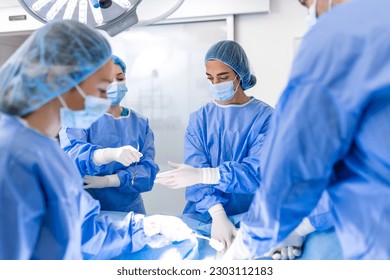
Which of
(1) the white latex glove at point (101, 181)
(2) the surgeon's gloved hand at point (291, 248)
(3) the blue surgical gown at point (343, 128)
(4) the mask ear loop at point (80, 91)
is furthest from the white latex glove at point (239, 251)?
(1) the white latex glove at point (101, 181)

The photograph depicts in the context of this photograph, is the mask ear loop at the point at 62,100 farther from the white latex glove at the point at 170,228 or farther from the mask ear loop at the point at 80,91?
the white latex glove at the point at 170,228

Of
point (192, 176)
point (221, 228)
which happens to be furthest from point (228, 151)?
point (221, 228)

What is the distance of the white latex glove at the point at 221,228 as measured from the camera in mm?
1538

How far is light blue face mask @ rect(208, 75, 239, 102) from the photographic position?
6.55 ft

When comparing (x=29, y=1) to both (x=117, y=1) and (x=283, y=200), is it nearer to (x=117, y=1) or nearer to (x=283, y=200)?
(x=117, y=1)

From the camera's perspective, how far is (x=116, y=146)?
6.77 feet

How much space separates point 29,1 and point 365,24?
52.0 inches

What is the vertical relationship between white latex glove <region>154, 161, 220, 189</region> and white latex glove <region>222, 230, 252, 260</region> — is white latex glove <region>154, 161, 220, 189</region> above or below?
below

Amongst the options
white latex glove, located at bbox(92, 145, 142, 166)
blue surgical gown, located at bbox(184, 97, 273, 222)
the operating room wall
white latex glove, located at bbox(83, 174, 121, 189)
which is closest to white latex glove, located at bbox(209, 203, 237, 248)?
blue surgical gown, located at bbox(184, 97, 273, 222)

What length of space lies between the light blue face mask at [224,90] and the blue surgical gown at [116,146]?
0.50m

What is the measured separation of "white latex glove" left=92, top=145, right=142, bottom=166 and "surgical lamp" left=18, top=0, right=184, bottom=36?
1.87ft

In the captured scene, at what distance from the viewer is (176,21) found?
312cm

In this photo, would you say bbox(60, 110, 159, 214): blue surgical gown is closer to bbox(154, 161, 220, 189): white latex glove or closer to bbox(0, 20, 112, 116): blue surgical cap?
bbox(154, 161, 220, 189): white latex glove
